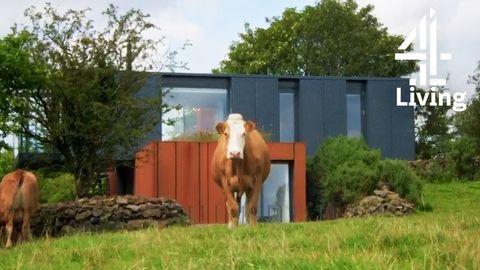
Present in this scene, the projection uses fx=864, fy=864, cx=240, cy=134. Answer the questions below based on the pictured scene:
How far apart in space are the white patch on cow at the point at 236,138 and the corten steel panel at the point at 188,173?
1206 centimetres

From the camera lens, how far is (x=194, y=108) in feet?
118

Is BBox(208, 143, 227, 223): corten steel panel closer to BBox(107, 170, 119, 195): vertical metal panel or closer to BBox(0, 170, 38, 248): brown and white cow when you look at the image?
BBox(107, 170, 119, 195): vertical metal panel

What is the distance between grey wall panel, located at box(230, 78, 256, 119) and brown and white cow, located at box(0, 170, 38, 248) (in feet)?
67.2

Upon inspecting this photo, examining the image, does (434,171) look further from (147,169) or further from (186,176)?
(147,169)

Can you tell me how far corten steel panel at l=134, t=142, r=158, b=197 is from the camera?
88.8 feet

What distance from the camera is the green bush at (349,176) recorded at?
84.9 feet

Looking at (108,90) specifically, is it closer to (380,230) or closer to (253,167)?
(253,167)

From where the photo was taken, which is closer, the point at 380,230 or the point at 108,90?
the point at 380,230

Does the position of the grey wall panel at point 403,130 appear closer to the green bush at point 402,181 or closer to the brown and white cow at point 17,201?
the green bush at point 402,181

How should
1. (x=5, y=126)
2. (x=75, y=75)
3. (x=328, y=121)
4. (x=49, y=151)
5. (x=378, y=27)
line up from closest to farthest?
(x=5, y=126), (x=75, y=75), (x=49, y=151), (x=328, y=121), (x=378, y=27)

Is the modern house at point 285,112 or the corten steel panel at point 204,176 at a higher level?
the modern house at point 285,112

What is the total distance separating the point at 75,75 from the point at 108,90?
1174mm

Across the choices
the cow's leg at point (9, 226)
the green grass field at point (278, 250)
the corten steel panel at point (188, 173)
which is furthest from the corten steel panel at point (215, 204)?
the green grass field at point (278, 250)

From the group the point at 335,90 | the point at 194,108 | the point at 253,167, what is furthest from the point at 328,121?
the point at 253,167
